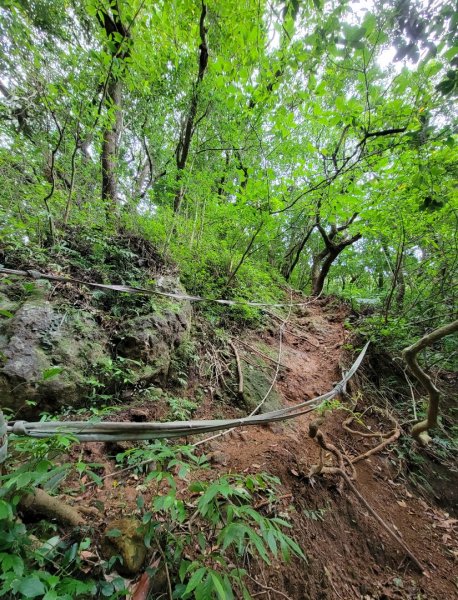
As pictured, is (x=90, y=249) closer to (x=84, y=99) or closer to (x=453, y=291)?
(x=84, y=99)

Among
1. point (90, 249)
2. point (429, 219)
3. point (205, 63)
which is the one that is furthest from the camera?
point (205, 63)

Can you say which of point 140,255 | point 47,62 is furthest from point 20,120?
point 140,255

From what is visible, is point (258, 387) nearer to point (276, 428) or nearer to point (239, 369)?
point (239, 369)

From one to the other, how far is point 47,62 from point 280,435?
5.30m

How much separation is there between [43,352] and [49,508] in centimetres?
143

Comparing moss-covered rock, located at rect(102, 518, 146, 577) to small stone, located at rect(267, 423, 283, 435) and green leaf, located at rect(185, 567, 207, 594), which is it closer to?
green leaf, located at rect(185, 567, 207, 594)

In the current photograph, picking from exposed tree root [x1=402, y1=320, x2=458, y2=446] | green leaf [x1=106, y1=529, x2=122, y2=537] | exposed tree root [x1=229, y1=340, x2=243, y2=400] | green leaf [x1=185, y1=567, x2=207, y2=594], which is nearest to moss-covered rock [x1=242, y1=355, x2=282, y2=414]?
exposed tree root [x1=229, y1=340, x2=243, y2=400]

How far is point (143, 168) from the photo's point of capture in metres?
10.9

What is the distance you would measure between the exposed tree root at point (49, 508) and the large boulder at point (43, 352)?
0.89 meters

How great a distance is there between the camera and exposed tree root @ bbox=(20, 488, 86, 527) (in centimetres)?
138

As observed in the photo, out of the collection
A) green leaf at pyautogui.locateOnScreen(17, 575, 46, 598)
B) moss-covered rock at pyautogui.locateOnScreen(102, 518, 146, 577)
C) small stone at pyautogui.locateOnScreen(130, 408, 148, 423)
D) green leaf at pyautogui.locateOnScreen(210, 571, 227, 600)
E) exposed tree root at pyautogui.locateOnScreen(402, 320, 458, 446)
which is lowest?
moss-covered rock at pyautogui.locateOnScreen(102, 518, 146, 577)

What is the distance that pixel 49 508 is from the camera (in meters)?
1.41

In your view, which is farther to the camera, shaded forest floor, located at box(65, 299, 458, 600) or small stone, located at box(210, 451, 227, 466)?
small stone, located at box(210, 451, 227, 466)

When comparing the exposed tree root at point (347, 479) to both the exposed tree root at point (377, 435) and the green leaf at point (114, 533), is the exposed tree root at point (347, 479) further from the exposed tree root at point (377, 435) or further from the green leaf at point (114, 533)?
the green leaf at point (114, 533)
